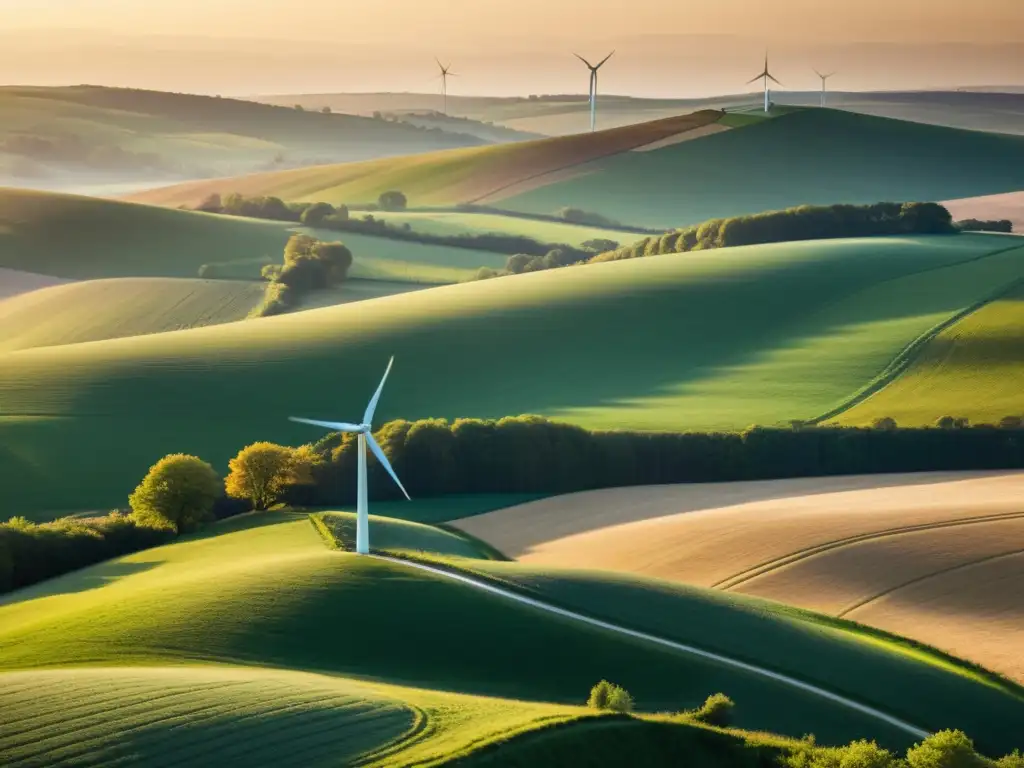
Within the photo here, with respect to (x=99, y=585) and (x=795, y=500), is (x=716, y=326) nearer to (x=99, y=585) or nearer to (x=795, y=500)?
(x=795, y=500)

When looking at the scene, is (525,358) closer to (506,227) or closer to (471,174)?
(506,227)

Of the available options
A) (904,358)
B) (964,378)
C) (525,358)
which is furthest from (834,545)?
(525,358)

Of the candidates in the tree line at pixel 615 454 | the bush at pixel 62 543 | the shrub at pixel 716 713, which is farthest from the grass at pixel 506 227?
the shrub at pixel 716 713

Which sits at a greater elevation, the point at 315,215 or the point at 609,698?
the point at 315,215

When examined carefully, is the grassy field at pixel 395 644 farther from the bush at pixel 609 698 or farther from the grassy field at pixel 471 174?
the grassy field at pixel 471 174

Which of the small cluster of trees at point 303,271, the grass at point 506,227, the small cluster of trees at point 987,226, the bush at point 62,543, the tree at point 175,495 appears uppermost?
the small cluster of trees at point 987,226
